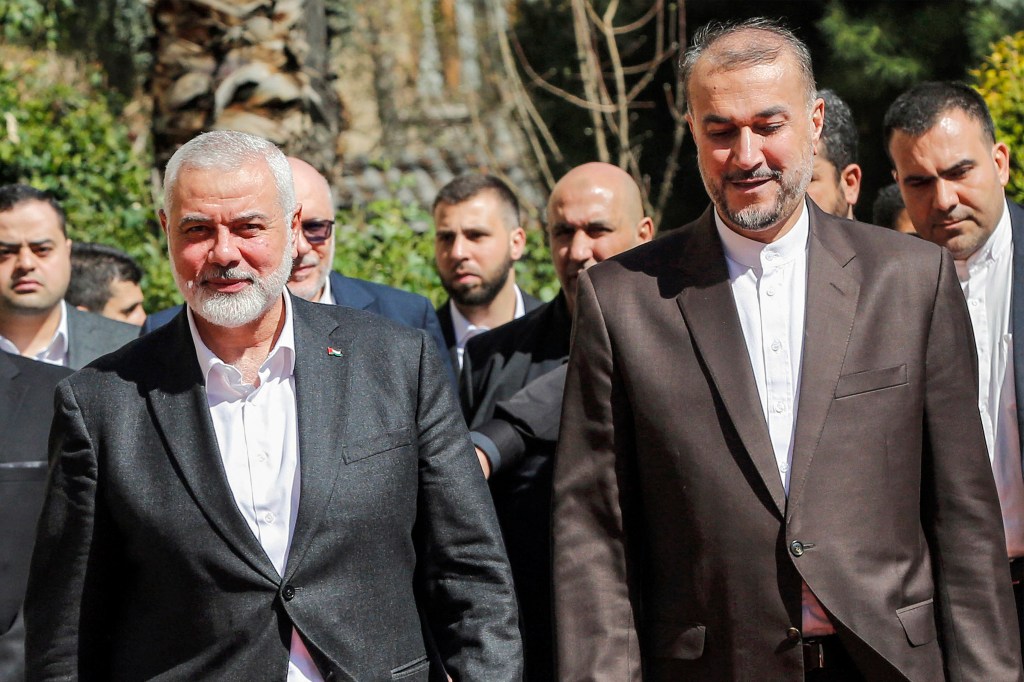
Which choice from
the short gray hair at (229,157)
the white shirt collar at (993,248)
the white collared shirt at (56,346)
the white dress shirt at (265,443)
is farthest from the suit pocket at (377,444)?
the white collared shirt at (56,346)

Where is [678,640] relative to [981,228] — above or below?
below

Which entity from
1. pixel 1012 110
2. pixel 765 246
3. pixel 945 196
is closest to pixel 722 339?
pixel 765 246

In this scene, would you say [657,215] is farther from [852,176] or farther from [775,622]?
[775,622]

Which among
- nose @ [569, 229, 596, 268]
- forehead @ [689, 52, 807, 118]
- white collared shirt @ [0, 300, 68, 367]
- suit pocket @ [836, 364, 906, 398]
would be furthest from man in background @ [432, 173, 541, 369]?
suit pocket @ [836, 364, 906, 398]

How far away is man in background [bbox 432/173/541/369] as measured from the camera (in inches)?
255

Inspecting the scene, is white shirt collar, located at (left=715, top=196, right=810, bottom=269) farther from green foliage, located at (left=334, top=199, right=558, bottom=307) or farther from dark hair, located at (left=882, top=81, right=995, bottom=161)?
green foliage, located at (left=334, top=199, right=558, bottom=307)

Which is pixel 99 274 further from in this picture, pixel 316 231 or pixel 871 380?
pixel 871 380

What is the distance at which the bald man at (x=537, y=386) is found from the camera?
4.08 metres

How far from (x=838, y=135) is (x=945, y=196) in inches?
31.8

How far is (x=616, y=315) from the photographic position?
3209 millimetres

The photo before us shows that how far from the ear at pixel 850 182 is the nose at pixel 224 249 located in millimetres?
2468

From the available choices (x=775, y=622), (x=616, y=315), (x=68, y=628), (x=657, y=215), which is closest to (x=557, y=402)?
(x=616, y=315)

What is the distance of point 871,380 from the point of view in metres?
3.07

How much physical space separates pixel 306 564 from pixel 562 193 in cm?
246
